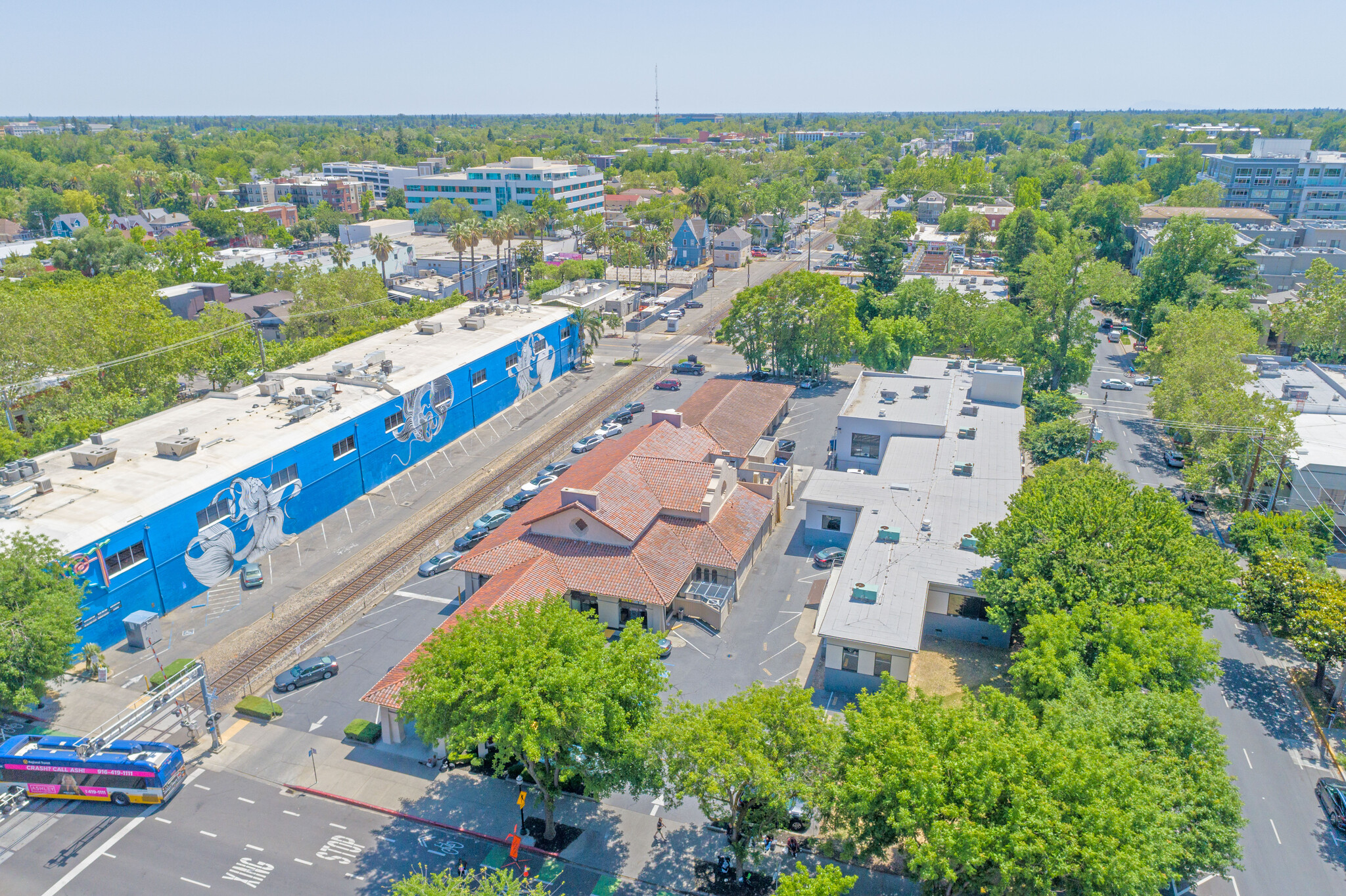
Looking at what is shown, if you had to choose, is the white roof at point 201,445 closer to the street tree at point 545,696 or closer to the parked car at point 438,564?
the parked car at point 438,564

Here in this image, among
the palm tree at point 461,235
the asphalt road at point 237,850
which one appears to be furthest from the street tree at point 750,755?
the palm tree at point 461,235

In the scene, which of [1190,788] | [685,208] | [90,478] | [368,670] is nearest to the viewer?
[1190,788]

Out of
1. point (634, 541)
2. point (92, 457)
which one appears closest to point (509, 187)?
point (92, 457)

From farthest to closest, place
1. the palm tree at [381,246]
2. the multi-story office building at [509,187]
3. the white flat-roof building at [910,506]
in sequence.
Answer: the multi-story office building at [509,187] < the palm tree at [381,246] < the white flat-roof building at [910,506]

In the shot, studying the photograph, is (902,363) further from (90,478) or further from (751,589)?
(90,478)

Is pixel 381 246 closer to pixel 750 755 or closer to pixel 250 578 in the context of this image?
pixel 250 578

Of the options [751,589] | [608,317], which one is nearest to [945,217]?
[608,317]

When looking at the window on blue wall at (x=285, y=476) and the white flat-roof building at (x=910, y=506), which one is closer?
the white flat-roof building at (x=910, y=506)

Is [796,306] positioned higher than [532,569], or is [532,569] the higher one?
[796,306]
